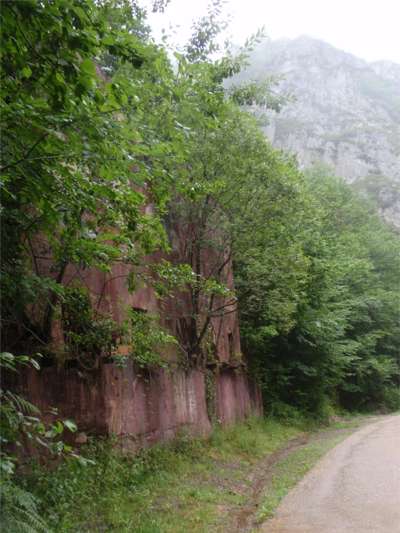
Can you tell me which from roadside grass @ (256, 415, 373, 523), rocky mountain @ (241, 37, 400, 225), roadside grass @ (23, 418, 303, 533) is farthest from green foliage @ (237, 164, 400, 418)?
rocky mountain @ (241, 37, 400, 225)

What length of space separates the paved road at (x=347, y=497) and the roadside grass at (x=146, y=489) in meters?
1.00

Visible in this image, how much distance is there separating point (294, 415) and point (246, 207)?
10.6m

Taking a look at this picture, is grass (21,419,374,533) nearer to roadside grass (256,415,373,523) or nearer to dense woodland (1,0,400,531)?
roadside grass (256,415,373,523)

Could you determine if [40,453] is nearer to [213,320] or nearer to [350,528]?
[350,528]

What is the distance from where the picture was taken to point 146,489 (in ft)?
25.5

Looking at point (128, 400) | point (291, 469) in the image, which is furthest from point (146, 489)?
point (291, 469)

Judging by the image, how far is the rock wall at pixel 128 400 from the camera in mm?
7355

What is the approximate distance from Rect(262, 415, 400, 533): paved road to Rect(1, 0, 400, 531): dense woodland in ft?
11.4

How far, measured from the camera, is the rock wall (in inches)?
290

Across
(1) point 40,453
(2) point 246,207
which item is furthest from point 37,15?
(2) point 246,207

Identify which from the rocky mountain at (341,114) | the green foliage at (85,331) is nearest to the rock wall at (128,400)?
the green foliage at (85,331)

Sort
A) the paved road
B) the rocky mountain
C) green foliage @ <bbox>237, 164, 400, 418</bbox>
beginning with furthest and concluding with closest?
1. the rocky mountain
2. green foliage @ <bbox>237, 164, 400, 418</bbox>
3. the paved road

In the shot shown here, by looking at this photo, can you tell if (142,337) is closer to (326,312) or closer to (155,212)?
(155,212)

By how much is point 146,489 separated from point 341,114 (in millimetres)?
104013
